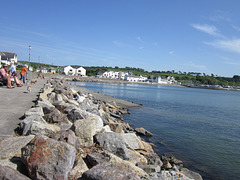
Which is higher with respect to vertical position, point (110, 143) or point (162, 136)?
point (110, 143)

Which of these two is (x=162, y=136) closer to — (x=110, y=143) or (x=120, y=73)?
(x=110, y=143)

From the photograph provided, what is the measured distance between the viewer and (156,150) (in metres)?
10.7

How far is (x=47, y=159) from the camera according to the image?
11.5 ft

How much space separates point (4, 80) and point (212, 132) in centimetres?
1640

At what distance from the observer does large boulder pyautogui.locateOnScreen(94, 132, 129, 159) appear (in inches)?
226

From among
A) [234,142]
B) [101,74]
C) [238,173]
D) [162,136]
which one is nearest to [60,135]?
[238,173]

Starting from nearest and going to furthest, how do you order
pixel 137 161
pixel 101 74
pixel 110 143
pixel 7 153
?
1. pixel 7 153
2. pixel 110 143
3. pixel 137 161
4. pixel 101 74

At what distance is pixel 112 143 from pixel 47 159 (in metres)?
2.58

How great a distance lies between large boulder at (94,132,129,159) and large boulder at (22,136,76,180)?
211 cm

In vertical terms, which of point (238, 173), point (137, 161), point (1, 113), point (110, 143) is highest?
point (1, 113)

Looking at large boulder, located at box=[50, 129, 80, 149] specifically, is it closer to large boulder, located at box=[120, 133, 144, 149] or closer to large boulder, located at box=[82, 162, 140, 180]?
large boulder, located at box=[82, 162, 140, 180]

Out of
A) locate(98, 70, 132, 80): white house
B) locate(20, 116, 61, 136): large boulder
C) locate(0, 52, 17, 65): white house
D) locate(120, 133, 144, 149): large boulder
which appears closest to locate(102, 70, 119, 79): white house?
locate(98, 70, 132, 80): white house

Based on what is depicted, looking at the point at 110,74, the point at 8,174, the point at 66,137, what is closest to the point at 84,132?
the point at 66,137

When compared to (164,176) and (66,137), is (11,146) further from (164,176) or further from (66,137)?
(164,176)
